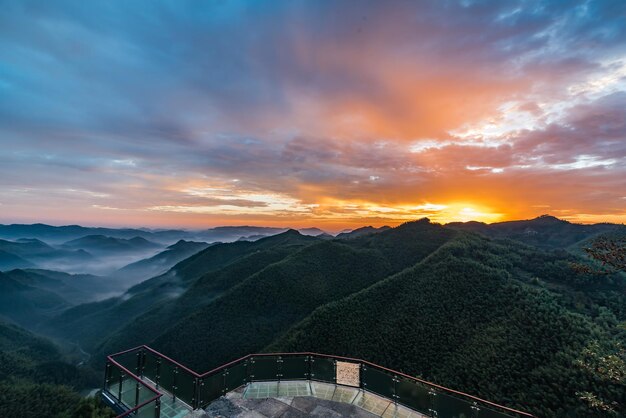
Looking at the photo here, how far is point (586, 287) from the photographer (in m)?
34.7

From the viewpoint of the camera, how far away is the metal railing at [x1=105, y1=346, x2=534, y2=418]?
8242mm

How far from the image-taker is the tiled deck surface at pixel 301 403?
8719 mm

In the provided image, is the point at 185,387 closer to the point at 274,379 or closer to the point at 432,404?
the point at 274,379

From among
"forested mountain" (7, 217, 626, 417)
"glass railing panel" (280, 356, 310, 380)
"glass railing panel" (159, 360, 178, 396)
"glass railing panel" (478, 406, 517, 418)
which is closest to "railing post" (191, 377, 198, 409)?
"glass railing panel" (159, 360, 178, 396)

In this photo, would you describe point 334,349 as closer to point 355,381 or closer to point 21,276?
point 355,381

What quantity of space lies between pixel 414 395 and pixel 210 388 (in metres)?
6.39

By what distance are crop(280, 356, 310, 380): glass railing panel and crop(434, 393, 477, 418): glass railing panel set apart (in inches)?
176

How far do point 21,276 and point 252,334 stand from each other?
636 feet

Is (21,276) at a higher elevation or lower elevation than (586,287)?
lower

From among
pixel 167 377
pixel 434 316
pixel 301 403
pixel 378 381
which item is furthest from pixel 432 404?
pixel 434 316

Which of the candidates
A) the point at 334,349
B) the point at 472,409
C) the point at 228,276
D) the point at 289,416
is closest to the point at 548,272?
the point at 334,349

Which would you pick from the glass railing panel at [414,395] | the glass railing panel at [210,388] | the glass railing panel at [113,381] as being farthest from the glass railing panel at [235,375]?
the glass railing panel at [414,395]

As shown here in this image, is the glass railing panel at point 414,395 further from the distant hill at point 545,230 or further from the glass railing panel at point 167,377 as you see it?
the distant hill at point 545,230

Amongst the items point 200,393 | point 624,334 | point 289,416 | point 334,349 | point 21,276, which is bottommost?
point 21,276
